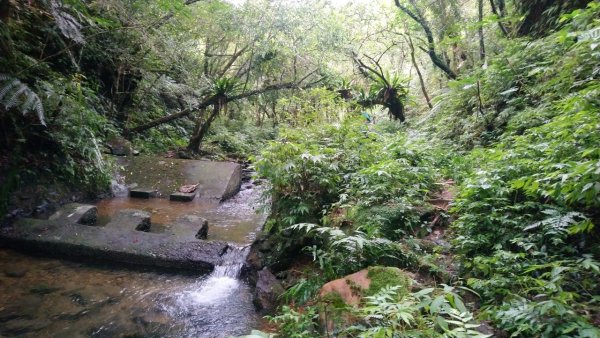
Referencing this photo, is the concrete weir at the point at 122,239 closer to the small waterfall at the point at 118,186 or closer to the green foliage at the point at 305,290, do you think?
the green foliage at the point at 305,290

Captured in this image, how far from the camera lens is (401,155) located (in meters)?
5.05

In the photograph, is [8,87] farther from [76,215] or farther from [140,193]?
Answer: [140,193]

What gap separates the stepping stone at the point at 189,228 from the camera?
5.42 metres

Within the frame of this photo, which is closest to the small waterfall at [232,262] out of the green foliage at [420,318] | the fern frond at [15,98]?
the green foliage at [420,318]

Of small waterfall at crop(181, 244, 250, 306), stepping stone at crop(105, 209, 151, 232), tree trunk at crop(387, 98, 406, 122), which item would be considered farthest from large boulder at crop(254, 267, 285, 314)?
tree trunk at crop(387, 98, 406, 122)

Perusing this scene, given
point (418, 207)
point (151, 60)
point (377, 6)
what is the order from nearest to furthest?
1. point (418, 207)
2. point (151, 60)
3. point (377, 6)

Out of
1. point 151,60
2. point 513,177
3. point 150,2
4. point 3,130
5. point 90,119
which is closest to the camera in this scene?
point 513,177

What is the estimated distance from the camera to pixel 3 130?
216 inches

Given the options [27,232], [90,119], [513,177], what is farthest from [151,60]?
[513,177]

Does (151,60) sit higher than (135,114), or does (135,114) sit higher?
(151,60)

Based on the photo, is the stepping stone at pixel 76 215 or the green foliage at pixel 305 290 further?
the stepping stone at pixel 76 215

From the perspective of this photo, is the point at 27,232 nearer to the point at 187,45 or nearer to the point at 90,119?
the point at 90,119

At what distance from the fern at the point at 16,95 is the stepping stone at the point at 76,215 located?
1.62 m

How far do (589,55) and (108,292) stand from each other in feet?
21.1
